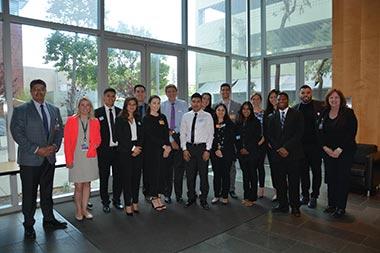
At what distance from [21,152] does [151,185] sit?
1608mm

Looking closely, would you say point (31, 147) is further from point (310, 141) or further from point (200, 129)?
point (310, 141)

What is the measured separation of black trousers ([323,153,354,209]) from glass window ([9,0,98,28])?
13.4ft

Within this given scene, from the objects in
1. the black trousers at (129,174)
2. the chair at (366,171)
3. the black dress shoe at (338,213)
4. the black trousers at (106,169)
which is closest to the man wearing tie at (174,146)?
the black trousers at (129,174)

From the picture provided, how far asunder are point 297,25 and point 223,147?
4.52m

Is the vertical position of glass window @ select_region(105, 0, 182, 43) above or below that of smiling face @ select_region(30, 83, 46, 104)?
above

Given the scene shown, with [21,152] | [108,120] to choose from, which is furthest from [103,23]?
[21,152]

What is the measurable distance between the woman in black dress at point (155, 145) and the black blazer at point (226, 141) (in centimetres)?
66

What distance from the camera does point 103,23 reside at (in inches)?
201

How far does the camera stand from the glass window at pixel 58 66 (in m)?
4.40

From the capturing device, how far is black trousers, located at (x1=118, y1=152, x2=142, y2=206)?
388 cm

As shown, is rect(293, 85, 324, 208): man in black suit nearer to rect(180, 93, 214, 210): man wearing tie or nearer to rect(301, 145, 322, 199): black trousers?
rect(301, 145, 322, 199): black trousers

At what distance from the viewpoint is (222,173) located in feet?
14.3

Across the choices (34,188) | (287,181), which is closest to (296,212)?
(287,181)

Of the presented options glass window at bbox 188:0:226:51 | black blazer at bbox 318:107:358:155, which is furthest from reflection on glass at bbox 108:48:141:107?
black blazer at bbox 318:107:358:155
